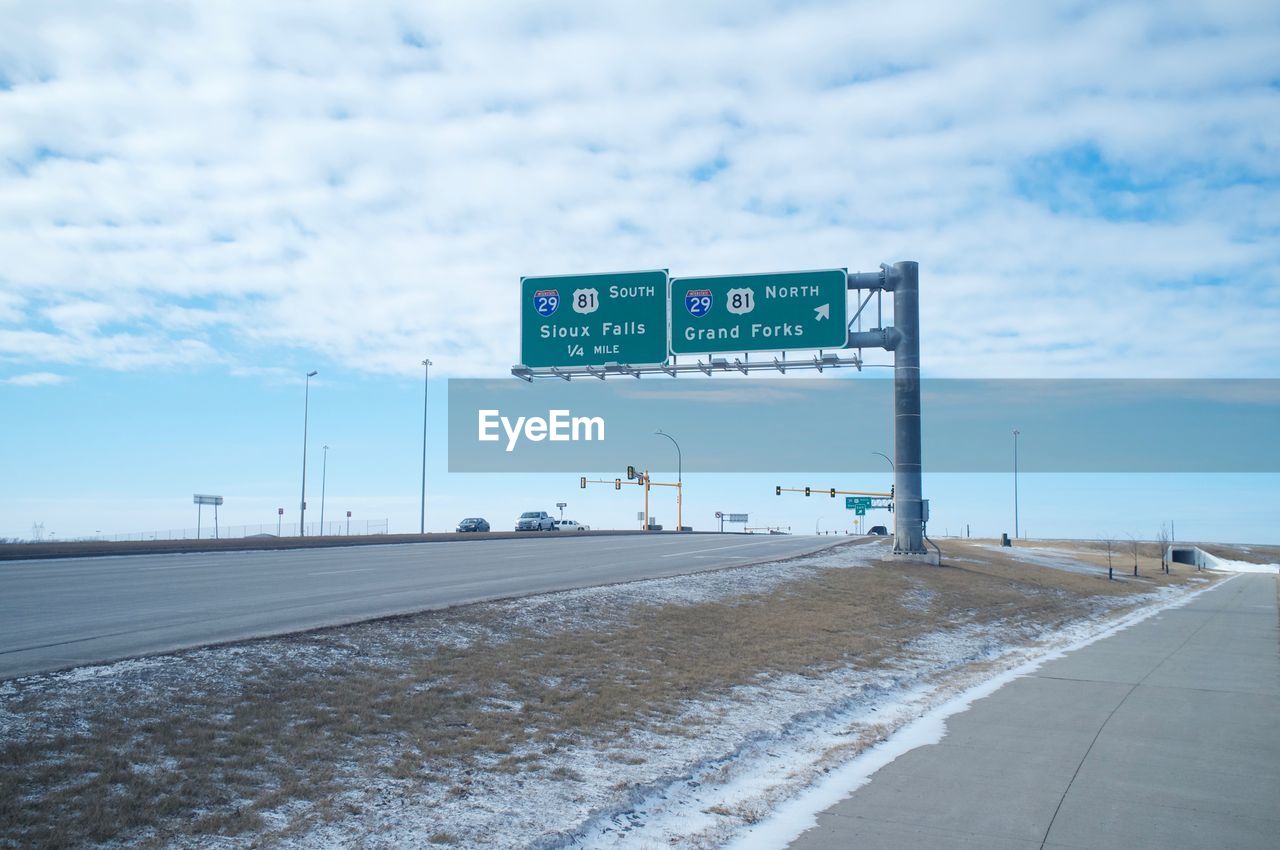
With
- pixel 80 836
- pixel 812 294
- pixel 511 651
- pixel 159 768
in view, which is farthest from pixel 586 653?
pixel 812 294

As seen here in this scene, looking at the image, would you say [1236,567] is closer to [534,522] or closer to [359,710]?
[534,522]

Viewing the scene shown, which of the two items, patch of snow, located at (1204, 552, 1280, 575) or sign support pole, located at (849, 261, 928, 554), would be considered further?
patch of snow, located at (1204, 552, 1280, 575)

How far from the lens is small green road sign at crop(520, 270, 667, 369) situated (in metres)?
28.7

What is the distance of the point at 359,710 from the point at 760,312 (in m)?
20.7

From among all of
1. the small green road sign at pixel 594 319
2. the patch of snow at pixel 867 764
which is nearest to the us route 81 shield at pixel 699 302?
the small green road sign at pixel 594 319

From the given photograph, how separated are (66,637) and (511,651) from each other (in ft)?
16.7

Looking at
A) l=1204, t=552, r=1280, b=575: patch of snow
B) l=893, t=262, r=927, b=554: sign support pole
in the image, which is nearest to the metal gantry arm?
l=893, t=262, r=927, b=554: sign support pole

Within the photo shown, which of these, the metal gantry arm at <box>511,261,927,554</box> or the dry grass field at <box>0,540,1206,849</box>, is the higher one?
the metal gantry arm at <box>511,261,927,554</box>

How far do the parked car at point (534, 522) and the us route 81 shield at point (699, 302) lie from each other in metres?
38.2

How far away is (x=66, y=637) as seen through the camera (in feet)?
36.9

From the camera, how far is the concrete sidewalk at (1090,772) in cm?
709

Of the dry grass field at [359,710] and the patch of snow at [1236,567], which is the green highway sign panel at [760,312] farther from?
the patch of snow at [1236,567]

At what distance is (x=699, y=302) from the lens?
2822cm

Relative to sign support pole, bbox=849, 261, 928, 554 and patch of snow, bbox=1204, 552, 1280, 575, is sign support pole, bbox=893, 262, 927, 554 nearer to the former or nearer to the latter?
sign support pole, bbox=849, 261, 928, 554
